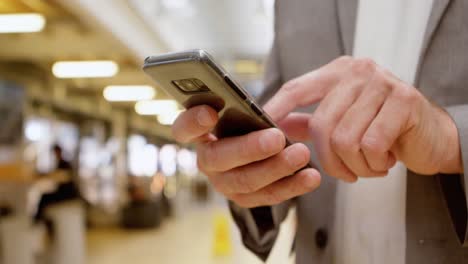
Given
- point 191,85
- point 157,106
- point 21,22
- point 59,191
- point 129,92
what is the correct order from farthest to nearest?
point 157,106
point 129,92
point 59,191
point 21,22
point 191,85

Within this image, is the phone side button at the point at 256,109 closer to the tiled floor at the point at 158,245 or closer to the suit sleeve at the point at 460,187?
the suit sleeve at the point at 460,187

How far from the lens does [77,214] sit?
5.61m

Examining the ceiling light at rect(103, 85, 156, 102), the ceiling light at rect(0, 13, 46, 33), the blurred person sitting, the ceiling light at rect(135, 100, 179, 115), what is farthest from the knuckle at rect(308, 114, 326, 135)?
the ceiling light at rect(135, 100, 179, 115)

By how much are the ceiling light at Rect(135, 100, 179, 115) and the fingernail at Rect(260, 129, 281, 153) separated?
374 inches

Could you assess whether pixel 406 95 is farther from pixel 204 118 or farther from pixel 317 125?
pixel 204 118

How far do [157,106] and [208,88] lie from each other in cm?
1055

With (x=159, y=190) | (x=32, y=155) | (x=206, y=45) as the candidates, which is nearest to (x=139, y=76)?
(x=206, y=45)

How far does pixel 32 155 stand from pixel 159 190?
4164 mm

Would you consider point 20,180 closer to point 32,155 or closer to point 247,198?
point 32,155

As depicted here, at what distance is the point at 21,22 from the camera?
4258 mm

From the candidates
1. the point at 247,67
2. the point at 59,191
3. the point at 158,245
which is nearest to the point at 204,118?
the point at 59,191

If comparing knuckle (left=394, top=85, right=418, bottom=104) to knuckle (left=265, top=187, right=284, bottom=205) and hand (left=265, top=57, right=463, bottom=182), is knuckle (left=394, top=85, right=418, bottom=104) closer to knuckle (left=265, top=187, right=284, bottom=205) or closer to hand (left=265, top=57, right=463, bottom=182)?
hand (left=265, top=57, right=463, bottom=182)

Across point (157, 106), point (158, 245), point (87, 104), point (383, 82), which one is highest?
point (383, 82)

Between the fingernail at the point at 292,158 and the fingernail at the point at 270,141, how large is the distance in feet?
0.07
